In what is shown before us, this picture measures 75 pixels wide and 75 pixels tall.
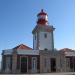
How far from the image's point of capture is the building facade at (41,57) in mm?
33688

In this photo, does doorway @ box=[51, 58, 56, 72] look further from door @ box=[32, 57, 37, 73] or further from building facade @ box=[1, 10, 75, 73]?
door @ box=[32, 57, 37, 73]

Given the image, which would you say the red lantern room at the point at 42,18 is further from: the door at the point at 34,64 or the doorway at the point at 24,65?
the doorway at the point at 24,65

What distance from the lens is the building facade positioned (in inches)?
1326

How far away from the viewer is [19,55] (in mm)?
33875

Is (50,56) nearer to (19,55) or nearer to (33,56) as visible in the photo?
(33,56)

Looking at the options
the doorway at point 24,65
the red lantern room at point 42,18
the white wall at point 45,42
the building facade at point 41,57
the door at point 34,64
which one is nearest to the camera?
the building facade at point 41,57

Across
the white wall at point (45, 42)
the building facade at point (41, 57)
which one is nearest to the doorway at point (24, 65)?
the building facade at point (41, 57)

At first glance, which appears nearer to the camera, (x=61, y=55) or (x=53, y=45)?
(x=61, y=55)

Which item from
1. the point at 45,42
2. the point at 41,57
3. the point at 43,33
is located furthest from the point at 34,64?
the point at 43,33

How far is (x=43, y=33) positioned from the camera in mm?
38156

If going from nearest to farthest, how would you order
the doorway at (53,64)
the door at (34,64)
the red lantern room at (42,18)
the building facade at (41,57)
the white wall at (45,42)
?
1. the building facade at (41,57)
2. the door at (34,64)
3. the doorway at (53,64)
4. the white wall at (45,42)
5. the red lantern room at (42,18)

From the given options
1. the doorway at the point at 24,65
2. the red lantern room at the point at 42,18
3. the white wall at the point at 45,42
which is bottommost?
the doorway at the point at 24,65

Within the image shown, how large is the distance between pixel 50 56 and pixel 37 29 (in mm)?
5538

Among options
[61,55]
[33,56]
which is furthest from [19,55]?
[61,55]
